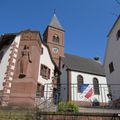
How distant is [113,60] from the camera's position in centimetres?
2186

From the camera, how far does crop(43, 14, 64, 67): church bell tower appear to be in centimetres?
3862

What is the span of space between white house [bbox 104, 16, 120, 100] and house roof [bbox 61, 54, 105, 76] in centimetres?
851

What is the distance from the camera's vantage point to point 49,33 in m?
42.5

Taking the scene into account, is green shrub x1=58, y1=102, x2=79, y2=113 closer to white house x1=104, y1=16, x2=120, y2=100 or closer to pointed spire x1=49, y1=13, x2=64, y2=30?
white house x1=104, y1=16, x2=120, y2=100

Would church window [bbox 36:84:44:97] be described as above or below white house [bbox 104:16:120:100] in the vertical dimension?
below

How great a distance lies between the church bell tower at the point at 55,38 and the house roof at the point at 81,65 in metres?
2.22

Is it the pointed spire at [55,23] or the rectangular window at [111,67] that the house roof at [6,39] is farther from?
the pointed spire at [55,23]

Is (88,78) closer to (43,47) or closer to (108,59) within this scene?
(108,59)

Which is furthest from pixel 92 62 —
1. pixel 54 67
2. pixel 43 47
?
pixel 43 47

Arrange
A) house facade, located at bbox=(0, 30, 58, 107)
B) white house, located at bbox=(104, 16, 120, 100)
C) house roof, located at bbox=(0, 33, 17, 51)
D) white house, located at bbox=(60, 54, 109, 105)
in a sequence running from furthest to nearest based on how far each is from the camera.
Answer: white house, located at bbox=(60, 54, 109, 105), white house, located at bbox=(104, 16, 120, 100), house roof, located at bbox=(0, 33, 17, 51), house facade, located at bbox=(0, 30, 58, 107)

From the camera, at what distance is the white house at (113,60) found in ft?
67.4

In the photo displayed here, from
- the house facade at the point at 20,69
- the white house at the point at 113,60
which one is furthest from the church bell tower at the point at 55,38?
the house facade at the point at 20,69

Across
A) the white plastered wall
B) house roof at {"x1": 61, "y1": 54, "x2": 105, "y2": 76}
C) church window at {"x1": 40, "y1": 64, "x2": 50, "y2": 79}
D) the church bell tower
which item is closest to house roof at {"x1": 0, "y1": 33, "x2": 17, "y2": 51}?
the white plastered wall

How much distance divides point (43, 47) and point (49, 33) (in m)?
18.7
